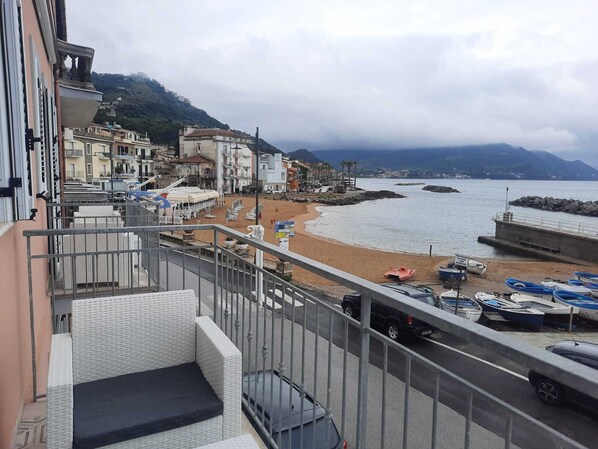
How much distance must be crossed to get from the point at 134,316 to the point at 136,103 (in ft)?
439

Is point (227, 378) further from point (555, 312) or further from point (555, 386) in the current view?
point (555, 312)

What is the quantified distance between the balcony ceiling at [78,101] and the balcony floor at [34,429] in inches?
279

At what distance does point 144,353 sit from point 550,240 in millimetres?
41156

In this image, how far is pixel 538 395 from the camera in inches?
327

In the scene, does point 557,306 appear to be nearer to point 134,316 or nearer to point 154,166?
point 134,316

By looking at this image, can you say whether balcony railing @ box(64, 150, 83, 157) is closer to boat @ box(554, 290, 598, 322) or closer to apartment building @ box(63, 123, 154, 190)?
apartment building @ box(63, 123, 154, 190)

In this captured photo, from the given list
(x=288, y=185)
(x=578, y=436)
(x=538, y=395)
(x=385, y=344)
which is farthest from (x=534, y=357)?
(x=288, y=185)

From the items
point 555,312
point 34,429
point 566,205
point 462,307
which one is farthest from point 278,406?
point 566,205

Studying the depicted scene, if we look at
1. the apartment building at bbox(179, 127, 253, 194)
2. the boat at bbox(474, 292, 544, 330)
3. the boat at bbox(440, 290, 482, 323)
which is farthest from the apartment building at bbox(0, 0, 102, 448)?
the apartment building at bbox(179, 127, 253, 194)

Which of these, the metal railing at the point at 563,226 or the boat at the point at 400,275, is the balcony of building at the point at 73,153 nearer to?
the boat at the point at 400,275

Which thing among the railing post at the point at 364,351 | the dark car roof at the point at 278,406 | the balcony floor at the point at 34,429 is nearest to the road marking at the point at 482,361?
the dark car roof at the point at 278,406

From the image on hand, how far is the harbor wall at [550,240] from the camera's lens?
1309 inches

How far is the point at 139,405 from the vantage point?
2.39 m

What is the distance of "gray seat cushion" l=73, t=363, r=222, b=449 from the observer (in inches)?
84.3
